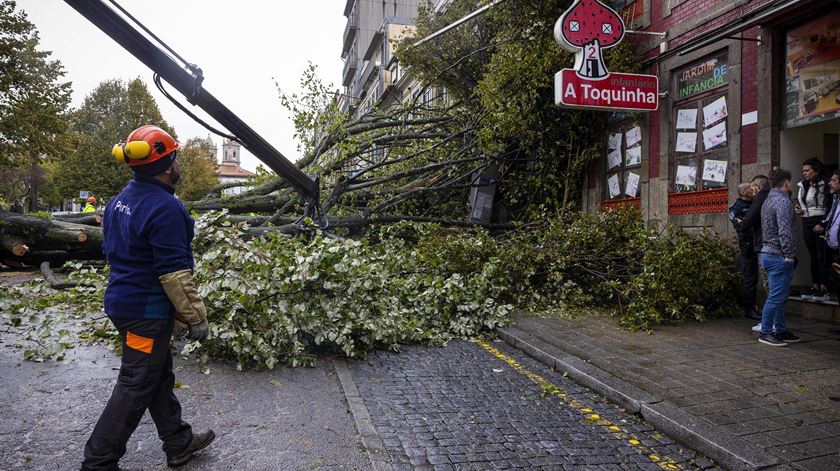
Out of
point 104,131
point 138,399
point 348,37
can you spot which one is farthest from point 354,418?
point 348,37

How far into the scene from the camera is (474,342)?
6871 millimetres

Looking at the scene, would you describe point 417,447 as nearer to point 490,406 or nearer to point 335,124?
point 490,406

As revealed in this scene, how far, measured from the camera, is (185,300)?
3.15 metres

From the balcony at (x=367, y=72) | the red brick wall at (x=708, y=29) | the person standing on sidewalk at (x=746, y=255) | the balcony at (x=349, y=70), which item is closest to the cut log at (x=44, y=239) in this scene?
the red brick wall at (x=708, y=29)

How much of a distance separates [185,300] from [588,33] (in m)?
8.41

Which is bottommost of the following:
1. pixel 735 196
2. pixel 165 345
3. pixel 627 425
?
pixel 627 425

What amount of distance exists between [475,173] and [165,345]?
11098 millimetres

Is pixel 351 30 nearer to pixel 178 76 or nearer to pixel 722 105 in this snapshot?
pixel 722 105

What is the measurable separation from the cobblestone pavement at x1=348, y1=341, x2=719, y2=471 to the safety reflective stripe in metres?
1.58

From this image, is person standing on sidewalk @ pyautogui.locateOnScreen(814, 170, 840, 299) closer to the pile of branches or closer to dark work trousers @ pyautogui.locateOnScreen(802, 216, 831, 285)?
dark work trousers @ pyautogui.locateOnScreen(802, 216, 831, 285)

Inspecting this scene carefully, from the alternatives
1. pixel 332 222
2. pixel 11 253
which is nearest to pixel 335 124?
pixel 332 222

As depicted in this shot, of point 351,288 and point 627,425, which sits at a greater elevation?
point 351,288

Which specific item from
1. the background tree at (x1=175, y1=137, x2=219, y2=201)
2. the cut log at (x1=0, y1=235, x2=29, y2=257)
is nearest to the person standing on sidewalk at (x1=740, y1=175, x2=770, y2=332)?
the cut log at (x1=0, y1=235, x2=29, y2=257)

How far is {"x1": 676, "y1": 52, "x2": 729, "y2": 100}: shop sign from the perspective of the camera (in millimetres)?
9117
